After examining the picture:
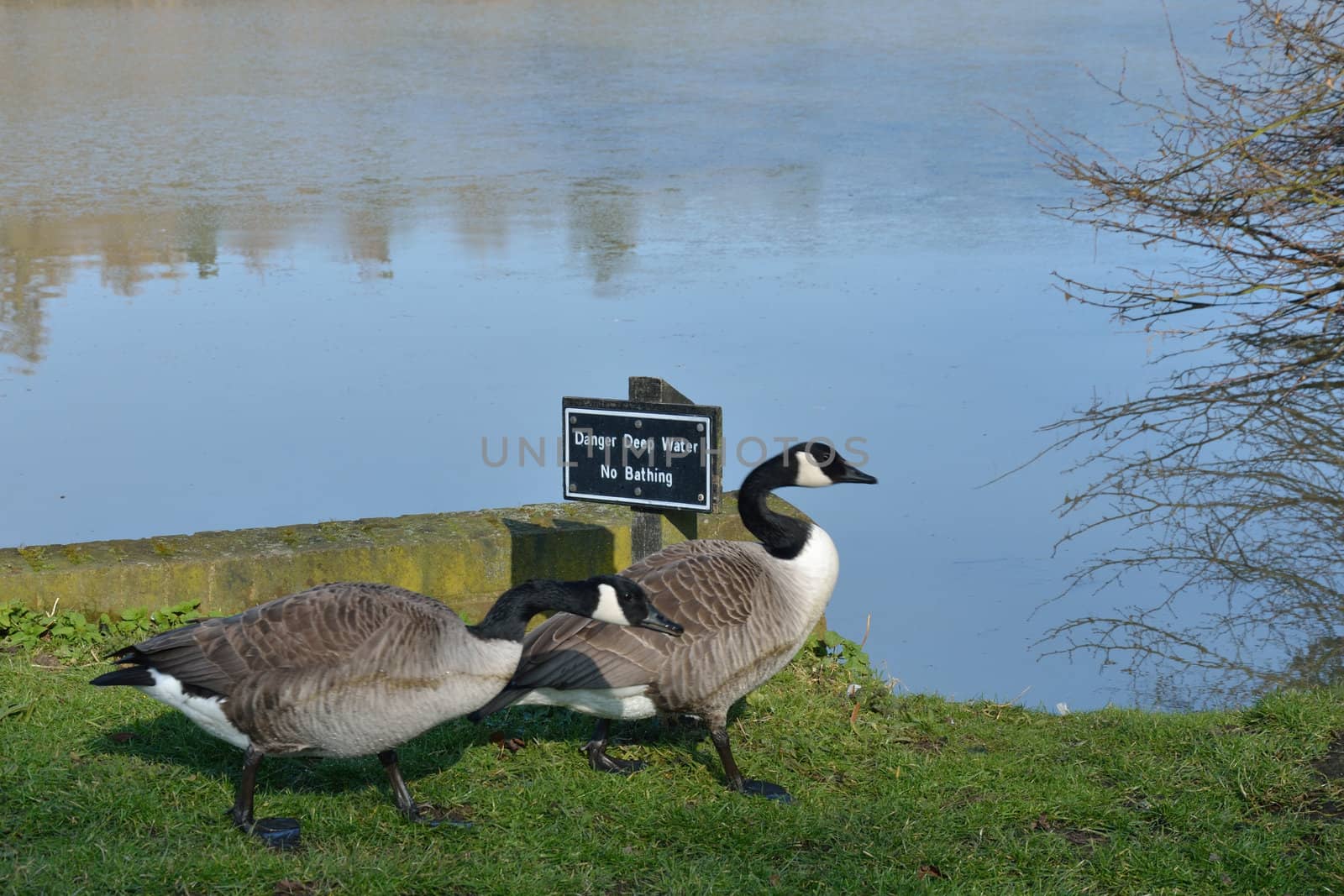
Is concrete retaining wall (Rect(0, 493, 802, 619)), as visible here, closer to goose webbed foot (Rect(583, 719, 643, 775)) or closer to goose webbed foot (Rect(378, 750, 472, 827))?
goose webbed foot (Rect(583, 719, 643, 775))

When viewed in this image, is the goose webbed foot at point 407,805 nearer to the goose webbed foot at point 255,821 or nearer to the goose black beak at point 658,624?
the goose webbed foot at point 255,821

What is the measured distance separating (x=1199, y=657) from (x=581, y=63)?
56.1 ft

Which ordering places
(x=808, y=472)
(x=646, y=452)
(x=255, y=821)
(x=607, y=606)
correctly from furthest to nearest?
(x=646, y=452) → (x=808, y=472) → (x=607, y=606) → (x=255, y=821)

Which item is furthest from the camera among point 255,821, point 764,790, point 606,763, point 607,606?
point 606,763

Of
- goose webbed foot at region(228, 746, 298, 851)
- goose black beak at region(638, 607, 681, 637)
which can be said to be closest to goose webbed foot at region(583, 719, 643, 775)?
goose black beak at region(638, 607, 681, 637)

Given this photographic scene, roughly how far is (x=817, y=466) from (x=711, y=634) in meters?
0.90

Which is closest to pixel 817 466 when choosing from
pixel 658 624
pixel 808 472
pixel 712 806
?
pixel 808 472

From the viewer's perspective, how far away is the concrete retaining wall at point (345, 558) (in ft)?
19.2

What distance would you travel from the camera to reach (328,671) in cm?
422

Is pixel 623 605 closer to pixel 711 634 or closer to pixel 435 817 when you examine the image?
pixel 711 634

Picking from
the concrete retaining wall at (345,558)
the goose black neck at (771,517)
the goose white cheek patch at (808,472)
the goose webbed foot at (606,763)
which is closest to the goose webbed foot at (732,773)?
the goose webbed foot at (606,763)

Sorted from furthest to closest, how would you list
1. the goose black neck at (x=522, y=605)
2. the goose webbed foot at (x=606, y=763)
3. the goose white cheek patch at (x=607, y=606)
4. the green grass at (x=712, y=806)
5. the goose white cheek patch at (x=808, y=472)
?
1. the goose white cheek patch at (x=808, y=472)
2. the goose webbed foot at (x=606, y=763)
3. the goose white cheek patch at (x=607, y=606)
4. the goose black neck at (x=522, y=605)
5. the green grass at (x=712, y=806)

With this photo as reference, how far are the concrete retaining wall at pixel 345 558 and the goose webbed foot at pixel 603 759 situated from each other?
4.40 feet

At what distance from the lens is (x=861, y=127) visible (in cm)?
1772
